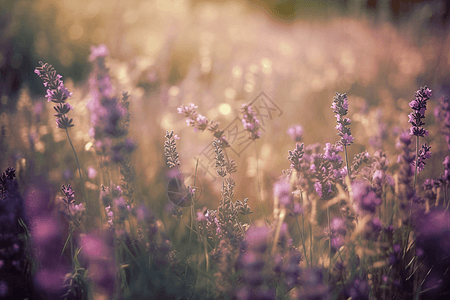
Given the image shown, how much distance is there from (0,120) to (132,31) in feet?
18.6

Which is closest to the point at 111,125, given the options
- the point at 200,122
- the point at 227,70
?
the point at 200,122

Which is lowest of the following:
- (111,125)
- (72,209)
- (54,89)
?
(72,209)

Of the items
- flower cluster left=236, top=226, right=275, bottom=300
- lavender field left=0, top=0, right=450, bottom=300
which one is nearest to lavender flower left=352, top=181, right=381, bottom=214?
lavender field left=0, top=0, right=450, bottom=300

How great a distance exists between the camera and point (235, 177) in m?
2.39

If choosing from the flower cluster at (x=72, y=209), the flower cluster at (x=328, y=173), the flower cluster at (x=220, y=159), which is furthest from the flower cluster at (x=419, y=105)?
the flower cluster at (x=72, y=209)

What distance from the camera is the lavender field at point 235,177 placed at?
3.20ft

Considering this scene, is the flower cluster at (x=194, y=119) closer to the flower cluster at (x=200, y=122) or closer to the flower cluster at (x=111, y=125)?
the flower cluster at (x=200, y=122)

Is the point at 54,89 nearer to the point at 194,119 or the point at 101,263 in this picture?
the point at 194,119

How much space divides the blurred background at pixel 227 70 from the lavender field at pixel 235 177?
4cm

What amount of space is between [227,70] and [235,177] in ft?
8.19

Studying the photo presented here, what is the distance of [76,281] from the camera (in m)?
1.06

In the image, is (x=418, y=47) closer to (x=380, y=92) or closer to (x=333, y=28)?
(x=380, y=92)

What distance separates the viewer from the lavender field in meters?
0.98

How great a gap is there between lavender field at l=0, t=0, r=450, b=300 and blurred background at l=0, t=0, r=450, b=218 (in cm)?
4
